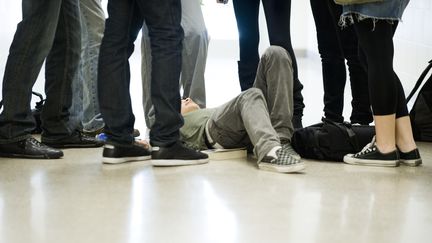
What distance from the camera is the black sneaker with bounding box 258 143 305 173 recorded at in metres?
2.65

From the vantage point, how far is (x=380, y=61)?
269cm

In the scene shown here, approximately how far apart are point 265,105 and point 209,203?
69 centimetres

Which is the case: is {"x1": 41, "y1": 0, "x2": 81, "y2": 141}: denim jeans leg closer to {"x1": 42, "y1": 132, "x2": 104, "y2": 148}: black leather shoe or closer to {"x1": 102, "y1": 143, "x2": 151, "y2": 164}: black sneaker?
{"x1": 42, "y1": 132, "x2": 104, "y2": 148}: black leather shoe

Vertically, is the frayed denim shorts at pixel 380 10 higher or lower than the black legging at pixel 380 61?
higher

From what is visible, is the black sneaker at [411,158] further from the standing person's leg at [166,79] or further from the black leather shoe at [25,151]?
the black leather shoe at [25,151]

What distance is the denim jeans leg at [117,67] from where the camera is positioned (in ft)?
8.79

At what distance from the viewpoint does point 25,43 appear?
2777mm

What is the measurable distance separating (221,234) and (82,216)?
44 centimetres

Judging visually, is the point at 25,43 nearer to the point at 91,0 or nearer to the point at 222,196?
the point at 91,0

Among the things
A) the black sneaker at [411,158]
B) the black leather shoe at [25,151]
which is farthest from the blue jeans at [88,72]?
the black sneaker at [411,158]

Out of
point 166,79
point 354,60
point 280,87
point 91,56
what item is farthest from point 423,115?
point 91,56

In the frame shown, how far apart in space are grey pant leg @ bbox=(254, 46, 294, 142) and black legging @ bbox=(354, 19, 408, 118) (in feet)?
1.11

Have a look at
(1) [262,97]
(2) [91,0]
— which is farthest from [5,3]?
(1) [262,97]

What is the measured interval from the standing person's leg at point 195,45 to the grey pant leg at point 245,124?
0.50 meters
